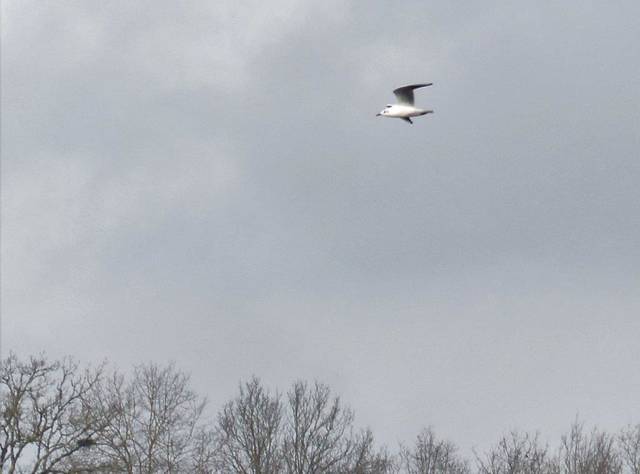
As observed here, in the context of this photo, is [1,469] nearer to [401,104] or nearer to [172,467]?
[172,467]

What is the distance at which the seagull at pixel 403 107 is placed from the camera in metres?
56.8

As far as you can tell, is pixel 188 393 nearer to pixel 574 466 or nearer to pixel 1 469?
pixel 1 469

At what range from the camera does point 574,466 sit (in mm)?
86812

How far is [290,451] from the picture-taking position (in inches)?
3214

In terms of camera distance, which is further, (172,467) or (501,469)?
(501,469)

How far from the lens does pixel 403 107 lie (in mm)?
57250

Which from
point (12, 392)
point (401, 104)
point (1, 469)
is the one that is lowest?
point (1, 469)

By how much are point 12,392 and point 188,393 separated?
13450mm

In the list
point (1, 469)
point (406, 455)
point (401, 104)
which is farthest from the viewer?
point (406, 455)

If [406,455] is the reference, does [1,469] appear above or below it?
below

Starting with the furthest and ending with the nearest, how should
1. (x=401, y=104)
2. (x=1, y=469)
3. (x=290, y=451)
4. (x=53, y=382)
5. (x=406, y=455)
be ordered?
(x=406, y=455)
(x=290, y=451)
(x=53, y=382)
(x=1, y=469)
(x=401, y=104)

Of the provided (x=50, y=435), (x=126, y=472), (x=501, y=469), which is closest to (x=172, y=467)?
(x=126, y=472)

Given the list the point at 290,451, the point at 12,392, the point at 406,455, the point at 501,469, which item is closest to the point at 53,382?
the point at 12,392

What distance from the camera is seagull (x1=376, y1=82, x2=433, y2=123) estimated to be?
56.8 m
